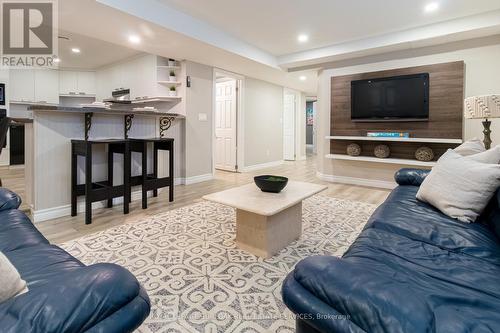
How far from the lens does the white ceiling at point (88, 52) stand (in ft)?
15.6

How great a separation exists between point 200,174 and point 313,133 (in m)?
7.66

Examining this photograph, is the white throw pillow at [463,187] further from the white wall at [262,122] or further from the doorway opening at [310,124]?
the doorway opening at [310,124]

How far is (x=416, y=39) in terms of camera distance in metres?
4.05

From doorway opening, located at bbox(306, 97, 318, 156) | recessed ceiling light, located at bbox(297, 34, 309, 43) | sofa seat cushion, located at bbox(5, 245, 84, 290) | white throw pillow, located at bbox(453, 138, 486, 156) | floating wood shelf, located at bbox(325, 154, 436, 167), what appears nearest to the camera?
sofa seat cushion, located at bbox(5, 245, 84, 290)

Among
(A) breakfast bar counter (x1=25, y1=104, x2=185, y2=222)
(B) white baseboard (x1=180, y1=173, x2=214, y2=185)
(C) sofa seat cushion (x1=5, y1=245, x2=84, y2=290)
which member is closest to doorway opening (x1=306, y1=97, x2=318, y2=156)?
(B) white baseboard (x1=180, y1=173, x2=214, y2=185)

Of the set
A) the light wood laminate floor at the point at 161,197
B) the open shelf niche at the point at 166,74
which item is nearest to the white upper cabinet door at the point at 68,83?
the light wood laminate floor at the point at 161,197

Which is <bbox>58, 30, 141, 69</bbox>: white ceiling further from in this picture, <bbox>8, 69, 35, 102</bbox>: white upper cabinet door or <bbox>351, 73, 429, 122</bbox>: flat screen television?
<bbox>351, 73, 429, 122</bbox>: flat screen television

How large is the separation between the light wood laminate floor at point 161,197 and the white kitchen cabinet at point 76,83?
2.29 meters

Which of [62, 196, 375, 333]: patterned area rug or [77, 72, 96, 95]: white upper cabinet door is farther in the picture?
[77, 72, 96, 95]: white upper cabinet door

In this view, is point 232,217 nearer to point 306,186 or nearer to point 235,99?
point 306,186

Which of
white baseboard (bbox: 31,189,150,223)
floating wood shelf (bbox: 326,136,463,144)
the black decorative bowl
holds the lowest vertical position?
white baseboard (bbox: 31,189,150,223)

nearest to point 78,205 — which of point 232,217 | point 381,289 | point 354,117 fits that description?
point 232,217

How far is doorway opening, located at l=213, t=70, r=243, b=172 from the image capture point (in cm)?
625

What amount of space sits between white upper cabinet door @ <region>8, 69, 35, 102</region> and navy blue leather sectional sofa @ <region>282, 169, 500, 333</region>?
808 cm
